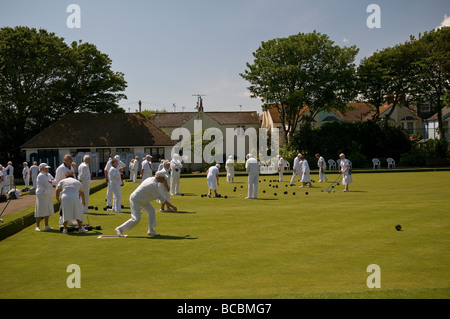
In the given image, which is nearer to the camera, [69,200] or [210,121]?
[69,200]

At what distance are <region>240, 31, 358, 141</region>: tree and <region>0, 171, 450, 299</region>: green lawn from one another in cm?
3495

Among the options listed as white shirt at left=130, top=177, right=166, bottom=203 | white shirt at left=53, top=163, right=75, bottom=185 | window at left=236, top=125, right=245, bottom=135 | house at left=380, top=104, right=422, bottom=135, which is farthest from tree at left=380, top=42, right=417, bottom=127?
white shirt at left=130, top=177, right=166, bottom=203

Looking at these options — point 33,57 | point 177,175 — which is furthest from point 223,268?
point 33,57

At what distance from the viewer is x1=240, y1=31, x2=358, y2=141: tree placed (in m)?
47.8

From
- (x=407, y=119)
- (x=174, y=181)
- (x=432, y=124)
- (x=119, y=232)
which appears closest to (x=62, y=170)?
(x=119, y=232)

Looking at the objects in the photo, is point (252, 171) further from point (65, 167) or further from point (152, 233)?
point (152, 233)

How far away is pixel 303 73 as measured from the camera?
156 feet

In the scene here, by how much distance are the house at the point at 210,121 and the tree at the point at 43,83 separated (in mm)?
15421

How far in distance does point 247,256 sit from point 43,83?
144ft

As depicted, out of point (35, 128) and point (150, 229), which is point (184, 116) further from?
point (150, 229)

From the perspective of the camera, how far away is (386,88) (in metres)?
53.2

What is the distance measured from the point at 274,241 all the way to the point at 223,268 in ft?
8.14

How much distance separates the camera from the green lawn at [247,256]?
6.55 meters

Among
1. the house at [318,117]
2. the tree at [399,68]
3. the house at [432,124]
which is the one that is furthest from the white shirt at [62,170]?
the house at [432,124]
